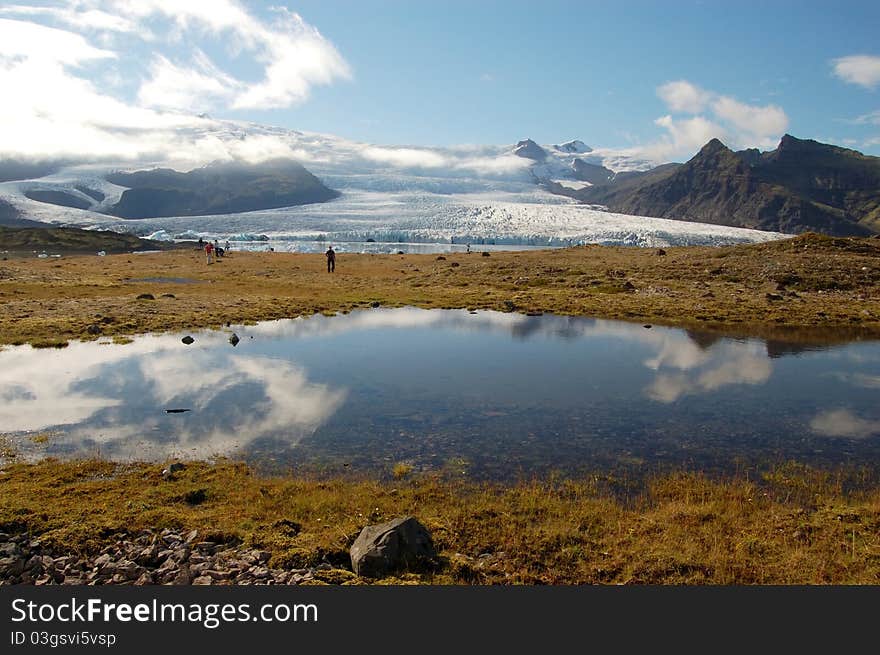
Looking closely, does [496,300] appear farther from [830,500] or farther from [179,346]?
A: [830,500]

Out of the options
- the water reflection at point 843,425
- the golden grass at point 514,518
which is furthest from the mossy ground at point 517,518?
the water reflection at point 843,425

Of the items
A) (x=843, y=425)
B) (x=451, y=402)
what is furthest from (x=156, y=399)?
(x=843, y=425)

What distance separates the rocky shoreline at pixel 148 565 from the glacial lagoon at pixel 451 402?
3678 mm

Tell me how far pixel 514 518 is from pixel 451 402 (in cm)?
714

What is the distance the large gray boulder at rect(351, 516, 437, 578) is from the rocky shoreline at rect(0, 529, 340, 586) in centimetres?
29

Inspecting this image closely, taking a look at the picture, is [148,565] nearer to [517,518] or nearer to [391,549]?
[391,549]

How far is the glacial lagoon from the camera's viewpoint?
42.1 feet

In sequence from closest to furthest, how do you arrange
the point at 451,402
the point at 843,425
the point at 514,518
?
the point at 514,518
the point at 843,425
the point at 451,402

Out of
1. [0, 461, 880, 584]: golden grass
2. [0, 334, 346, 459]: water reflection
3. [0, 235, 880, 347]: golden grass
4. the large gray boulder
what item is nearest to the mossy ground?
[0, 461, 880, 584]: golden grass

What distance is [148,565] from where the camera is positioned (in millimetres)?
8047

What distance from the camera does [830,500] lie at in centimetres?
1054

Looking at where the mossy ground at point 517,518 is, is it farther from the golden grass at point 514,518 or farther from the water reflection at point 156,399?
the water reflection at point 156,399

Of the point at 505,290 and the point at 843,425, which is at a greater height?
the point at 505,290

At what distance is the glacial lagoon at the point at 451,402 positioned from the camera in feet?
42.1
